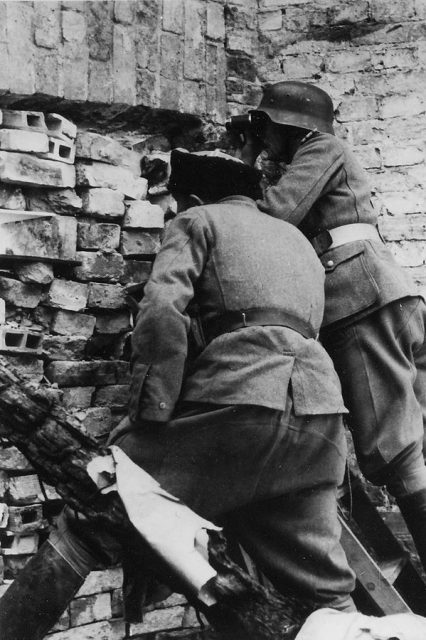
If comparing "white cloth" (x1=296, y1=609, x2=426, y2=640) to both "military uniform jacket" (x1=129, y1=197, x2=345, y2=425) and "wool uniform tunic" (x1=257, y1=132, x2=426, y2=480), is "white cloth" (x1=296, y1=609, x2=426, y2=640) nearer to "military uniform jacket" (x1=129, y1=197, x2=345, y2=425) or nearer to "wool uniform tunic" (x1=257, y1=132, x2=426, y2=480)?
"military uniform jacket" (x1=129, y1=197, x2=345, y2=425)

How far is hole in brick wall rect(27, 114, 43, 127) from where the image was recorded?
310cm

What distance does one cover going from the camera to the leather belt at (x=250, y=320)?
103 inches

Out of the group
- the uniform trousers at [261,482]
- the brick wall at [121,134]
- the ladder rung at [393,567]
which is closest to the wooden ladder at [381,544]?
the ladder rung at [393,567]

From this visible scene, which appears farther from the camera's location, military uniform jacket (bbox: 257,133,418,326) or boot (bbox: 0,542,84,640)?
military uniform jacket (bbox: 257,133,418,326)

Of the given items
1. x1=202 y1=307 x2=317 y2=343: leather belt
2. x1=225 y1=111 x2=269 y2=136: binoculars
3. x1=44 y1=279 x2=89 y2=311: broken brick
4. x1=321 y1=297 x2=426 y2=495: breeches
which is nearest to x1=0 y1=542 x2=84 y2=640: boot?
x1=202 y1=307 x2=317 y2=343: leather belt

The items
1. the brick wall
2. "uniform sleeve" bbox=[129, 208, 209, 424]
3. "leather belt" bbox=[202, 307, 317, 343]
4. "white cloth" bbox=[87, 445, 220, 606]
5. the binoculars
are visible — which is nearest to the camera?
"white cloth" bbox=[87, 445, 220, 606]

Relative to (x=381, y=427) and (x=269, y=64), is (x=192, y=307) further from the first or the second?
(x=269, y=64)

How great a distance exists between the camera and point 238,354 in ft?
8.52

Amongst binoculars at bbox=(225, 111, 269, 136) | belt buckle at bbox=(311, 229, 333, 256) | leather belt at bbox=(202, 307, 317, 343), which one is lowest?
leather belt at bbox=(202, 307, 317, 343)

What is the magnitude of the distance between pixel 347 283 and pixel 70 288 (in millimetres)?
1008

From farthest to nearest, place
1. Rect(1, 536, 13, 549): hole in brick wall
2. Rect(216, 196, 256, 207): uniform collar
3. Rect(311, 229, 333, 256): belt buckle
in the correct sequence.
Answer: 1. Rect(311, 229, 333, 256): belt buckle
2. Rect(1, 536, 13, 549): hole in brick wall
3. Rect(216, 196, 256, 207): uniform collar

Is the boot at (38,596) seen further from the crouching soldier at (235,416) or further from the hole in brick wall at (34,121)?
the hole in brick wall at (34,121)

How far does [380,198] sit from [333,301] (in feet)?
2.65

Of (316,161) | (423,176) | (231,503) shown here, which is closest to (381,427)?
(231,503)
